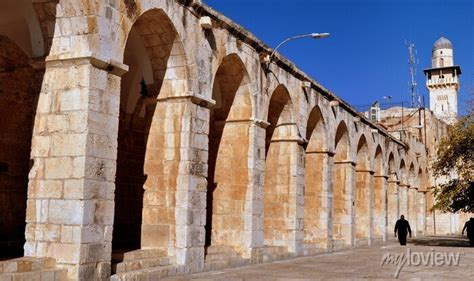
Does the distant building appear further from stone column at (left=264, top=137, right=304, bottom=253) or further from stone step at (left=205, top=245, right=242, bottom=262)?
stone step at (left=205, top=245, right=242, bottom=262)

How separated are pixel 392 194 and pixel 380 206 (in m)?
2.59

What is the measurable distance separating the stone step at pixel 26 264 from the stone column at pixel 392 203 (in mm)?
22125

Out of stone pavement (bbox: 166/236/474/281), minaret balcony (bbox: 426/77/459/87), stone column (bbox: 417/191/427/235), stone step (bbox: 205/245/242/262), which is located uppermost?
minaret balcony (bbox: 426/77/459/87)

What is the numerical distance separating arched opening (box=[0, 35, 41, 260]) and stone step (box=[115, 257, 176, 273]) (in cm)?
373

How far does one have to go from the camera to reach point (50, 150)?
7.69 metres

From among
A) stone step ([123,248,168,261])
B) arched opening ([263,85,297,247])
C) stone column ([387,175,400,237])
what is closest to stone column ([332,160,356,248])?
arched opening ([263,85,297,247])

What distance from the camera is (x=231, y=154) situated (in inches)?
503

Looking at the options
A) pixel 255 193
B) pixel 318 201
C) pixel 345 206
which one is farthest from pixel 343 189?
pixel 255 193

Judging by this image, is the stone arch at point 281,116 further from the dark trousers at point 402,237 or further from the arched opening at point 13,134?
the dark trousers at point 402,237

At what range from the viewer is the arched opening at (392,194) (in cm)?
2728

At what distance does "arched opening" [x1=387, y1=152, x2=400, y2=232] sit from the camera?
1074 inches

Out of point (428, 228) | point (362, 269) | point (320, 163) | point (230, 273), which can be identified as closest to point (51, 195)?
point (230, 273)

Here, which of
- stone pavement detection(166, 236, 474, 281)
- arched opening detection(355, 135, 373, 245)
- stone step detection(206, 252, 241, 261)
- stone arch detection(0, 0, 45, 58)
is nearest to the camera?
stone arch detection(0, 0, 45, 58)

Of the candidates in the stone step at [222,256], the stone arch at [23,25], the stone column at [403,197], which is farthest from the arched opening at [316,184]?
the stone column at [403,197]
